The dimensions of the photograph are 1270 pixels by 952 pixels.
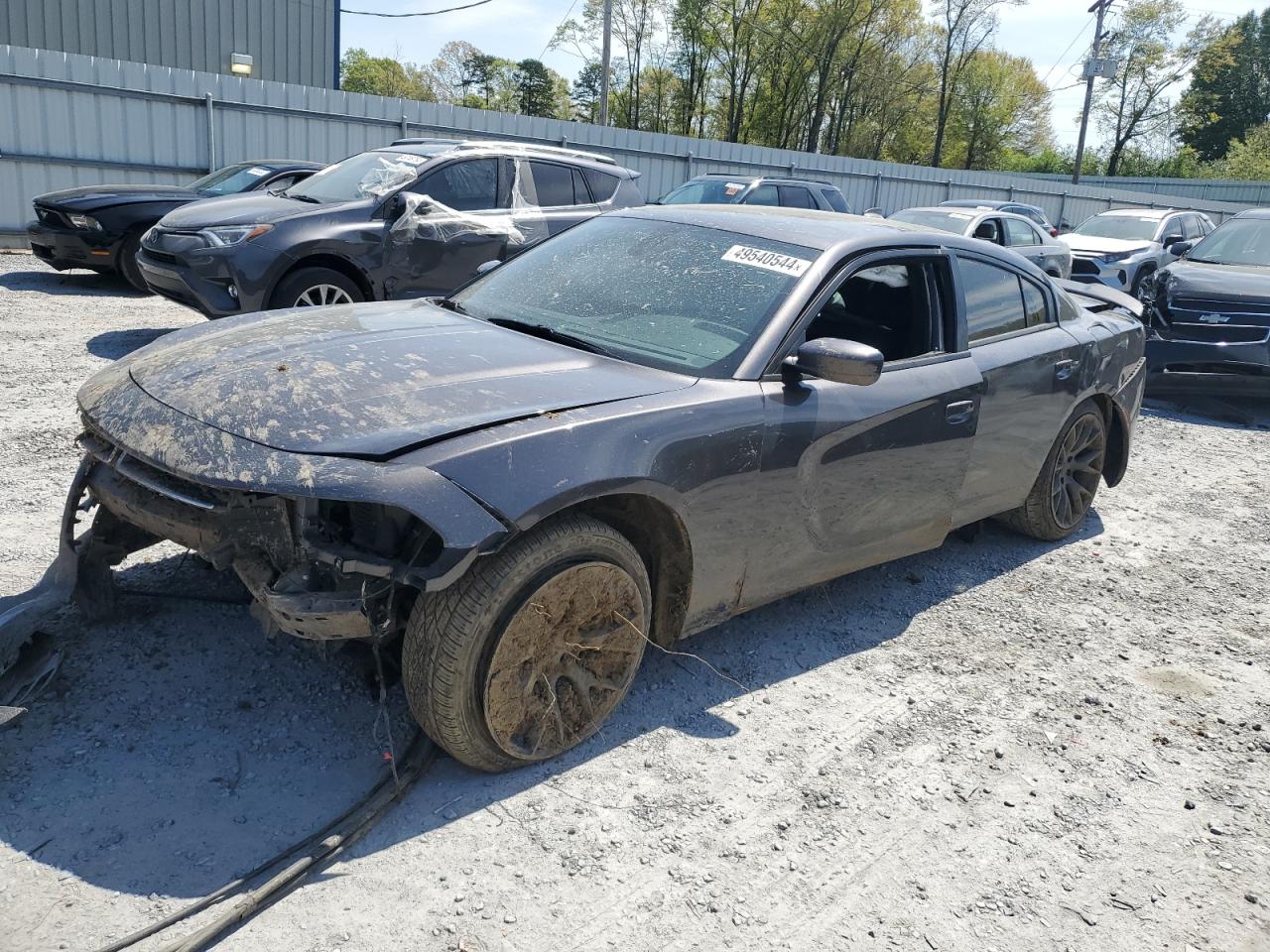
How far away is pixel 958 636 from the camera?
164 inches

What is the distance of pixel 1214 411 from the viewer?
9.23m

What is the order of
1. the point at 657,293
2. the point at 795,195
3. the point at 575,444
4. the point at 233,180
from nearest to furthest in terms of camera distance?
the point at 575,444
the point at 657,293
the point at 233,180
the point at 795,195

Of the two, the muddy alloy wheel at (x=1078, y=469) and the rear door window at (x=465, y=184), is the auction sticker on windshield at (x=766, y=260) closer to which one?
the muddy alloy wheel at (x=1078, y=469)

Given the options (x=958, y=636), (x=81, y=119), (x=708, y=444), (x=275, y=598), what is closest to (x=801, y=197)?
(x=81, y=119)

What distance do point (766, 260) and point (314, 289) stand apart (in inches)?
193

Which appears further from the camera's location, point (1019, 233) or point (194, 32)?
point (194, 32)

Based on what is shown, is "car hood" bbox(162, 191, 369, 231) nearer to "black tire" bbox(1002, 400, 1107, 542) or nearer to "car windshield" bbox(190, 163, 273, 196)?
"car windshield" bbox(190, 163, 273, 196)

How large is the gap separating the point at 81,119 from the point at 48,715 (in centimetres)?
1334

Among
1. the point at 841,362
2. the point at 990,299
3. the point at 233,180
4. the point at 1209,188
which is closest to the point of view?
the point at 841,362

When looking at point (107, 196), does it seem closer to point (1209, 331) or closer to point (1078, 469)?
point (1078, 469)

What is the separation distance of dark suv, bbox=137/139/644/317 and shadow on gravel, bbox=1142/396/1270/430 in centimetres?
545

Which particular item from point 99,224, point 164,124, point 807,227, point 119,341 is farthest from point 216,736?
point 164,124

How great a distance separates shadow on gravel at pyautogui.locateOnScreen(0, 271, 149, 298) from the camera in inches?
406

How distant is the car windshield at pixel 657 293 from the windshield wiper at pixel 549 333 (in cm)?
1
